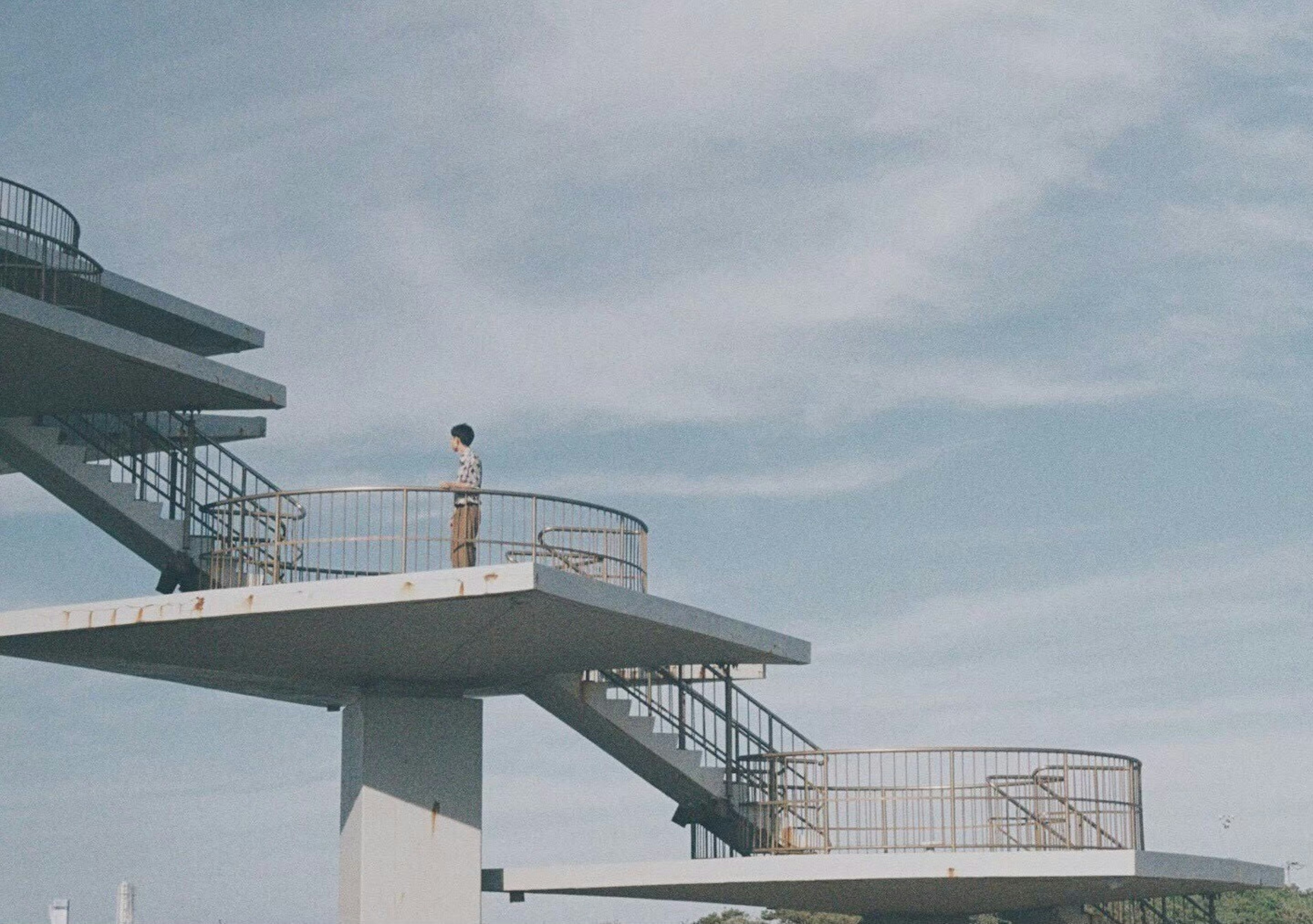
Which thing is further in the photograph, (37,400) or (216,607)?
(37,400)

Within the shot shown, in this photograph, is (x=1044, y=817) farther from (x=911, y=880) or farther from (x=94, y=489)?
(x=94, y=489)

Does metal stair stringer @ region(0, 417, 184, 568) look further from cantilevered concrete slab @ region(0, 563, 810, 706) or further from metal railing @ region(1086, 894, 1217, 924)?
metal railing @ region(1086, 894, 1217, 924)

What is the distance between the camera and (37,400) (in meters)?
30.9

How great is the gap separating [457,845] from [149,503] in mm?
6643

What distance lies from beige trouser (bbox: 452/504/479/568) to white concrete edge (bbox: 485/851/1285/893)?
596cm

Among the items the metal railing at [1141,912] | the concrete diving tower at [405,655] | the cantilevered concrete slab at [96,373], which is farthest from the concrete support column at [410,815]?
the metal railing at [1141,912]

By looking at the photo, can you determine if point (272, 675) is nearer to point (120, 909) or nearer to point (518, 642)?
point (518, 642)

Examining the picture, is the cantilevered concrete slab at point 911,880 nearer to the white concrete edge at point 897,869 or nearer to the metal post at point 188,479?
the white concrete edge at point 897,869

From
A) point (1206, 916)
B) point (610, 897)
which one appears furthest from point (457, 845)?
point (1206, 916)

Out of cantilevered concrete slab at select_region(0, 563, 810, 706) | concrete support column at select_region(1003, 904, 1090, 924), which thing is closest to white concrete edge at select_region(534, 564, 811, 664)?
cantilevered concrete slab at select_region(0, 563, 810, 706)

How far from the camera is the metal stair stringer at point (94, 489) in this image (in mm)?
30125

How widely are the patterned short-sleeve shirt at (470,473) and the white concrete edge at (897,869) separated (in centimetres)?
649

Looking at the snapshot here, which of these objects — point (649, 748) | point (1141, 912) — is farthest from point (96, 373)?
point (1141, 912)

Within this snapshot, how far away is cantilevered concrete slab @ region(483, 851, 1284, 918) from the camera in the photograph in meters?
27.5
